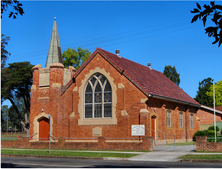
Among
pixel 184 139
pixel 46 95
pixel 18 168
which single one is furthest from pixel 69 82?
pixel 18 168

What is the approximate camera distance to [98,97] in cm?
2844

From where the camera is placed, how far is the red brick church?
26.5m

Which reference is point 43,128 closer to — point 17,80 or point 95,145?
point 95,145

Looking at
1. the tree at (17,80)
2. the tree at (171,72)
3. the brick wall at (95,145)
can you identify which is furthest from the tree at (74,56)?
the brick wall at (95,145)

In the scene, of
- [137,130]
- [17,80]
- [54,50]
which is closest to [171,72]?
[17,80]

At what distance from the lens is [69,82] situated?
99.0 feet

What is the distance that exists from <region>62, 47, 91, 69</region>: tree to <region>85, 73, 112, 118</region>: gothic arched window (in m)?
28.5

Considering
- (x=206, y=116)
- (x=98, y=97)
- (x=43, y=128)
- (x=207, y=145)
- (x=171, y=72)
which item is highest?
(x=171, y=72)

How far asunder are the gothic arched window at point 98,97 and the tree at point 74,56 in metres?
28.5

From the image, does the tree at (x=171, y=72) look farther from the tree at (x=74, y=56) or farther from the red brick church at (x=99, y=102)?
the red brick church at (x=99, y=102)

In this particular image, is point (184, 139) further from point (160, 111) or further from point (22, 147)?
point (22, 147)

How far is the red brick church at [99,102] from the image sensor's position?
87.0 feet

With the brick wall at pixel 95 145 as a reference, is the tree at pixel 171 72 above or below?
above

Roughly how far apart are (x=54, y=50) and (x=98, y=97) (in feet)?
28.2
